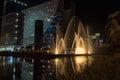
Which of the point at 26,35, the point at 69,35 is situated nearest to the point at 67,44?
the point at 69,35

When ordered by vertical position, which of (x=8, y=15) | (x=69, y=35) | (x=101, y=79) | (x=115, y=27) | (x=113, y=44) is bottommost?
(x=101, y=79)

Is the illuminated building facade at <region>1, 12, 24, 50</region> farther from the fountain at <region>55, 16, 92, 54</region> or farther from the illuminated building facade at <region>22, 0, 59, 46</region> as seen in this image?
the fountain at <region>55, 16, 92, 54</region>

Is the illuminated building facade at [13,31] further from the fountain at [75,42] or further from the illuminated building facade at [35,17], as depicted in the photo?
the fountain at [75,42]

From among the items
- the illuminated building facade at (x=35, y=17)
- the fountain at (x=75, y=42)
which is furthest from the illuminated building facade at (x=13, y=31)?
the fountain at (x=75, y=42)

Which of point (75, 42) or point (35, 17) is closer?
point (75, 42)

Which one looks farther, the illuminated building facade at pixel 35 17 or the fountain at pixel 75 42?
the illuminated building facade at pixel 35 17

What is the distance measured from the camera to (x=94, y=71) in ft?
40.3

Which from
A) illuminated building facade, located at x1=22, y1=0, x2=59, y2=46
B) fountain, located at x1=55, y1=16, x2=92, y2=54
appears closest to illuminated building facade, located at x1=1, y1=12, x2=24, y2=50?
illuminated building facade, located at x1=22, y1=0, x2=59, y2=46

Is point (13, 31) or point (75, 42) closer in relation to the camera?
point (75, 42)

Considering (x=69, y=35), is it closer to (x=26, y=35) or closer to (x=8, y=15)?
(x=26, y=35)

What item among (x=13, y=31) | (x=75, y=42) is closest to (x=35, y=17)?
(x=13, y=31)

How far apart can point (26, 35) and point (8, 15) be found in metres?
18.3

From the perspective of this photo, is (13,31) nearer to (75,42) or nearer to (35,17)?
(35,17)

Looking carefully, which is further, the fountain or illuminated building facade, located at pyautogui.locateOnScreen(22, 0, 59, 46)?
illuminated building facade, located at pyautogui.locateOnScreen(22, 0, 59, 46)
